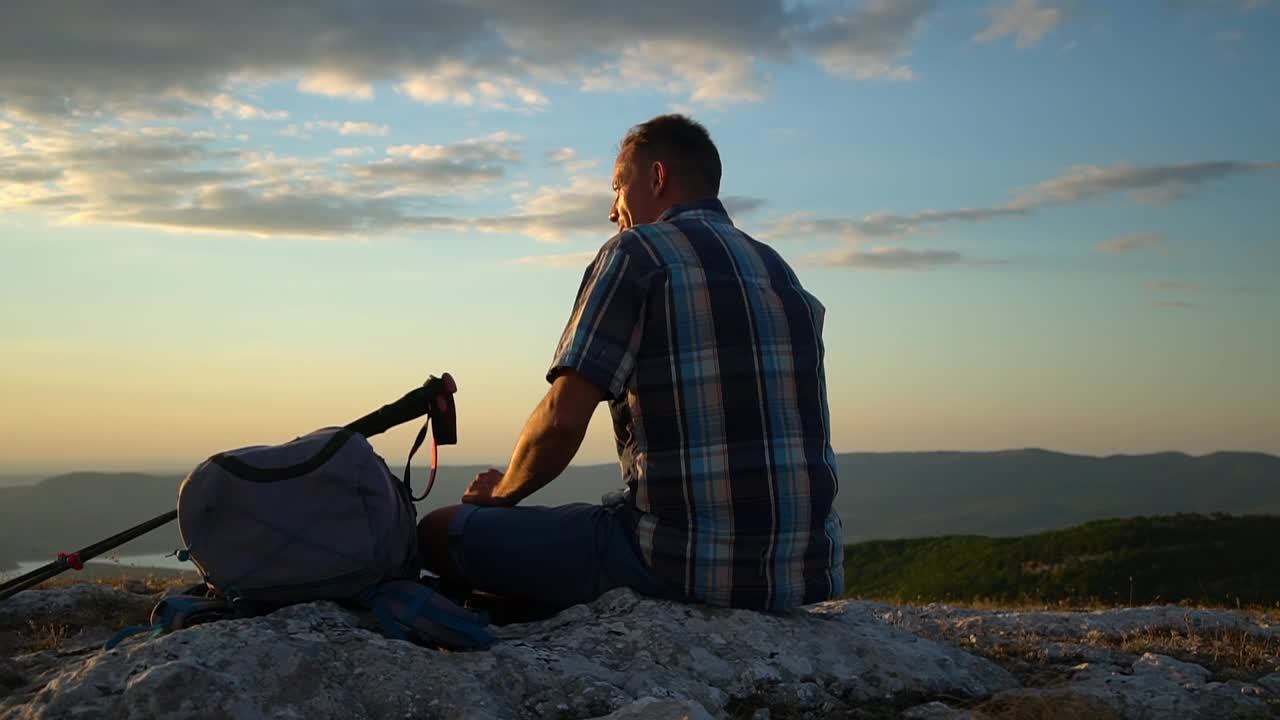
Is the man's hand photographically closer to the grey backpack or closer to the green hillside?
the grey backpack

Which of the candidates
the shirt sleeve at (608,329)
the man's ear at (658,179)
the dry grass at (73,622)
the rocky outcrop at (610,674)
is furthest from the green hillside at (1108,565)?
the shirt sleeve at (608,329)

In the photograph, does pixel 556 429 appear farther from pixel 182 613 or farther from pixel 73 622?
pixel 73 622

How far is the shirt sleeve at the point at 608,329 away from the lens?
461cm

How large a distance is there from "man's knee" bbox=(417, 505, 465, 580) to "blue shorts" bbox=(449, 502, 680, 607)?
39mm

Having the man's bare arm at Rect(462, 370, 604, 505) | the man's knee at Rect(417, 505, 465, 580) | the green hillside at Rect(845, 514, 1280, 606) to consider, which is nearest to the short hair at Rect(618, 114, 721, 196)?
the man's bare arm at Rect(462, 370, 604, 505)

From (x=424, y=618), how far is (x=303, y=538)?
24.1 inches

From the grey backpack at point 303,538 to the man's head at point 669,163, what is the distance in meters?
1.81

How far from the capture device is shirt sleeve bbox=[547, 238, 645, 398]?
15.1 ft

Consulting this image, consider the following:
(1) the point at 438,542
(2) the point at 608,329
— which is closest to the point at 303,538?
(1) the point at 438,542

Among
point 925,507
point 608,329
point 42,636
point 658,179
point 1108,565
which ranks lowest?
point 925,507

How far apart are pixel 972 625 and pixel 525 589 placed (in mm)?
3854

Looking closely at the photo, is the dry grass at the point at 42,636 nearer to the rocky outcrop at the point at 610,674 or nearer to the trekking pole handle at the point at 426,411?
the rocky outcrop at the point at 610,674

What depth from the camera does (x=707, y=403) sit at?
4.71m

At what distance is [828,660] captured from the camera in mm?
4984
